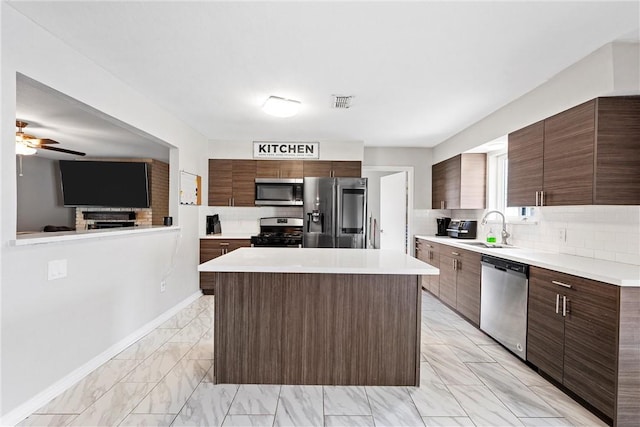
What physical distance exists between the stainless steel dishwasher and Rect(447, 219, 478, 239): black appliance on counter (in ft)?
4.74

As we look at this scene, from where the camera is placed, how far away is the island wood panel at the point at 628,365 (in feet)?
5.93

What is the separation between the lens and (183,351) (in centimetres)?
289

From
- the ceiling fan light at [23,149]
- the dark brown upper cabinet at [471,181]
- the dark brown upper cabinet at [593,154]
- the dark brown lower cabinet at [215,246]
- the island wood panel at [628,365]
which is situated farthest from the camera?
the dark brown lower cabinet at [215,246]

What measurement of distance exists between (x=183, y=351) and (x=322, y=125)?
9.89 feet

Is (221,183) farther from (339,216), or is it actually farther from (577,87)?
(577,87)

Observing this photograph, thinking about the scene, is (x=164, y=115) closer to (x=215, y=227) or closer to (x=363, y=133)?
(x=215, y=227)

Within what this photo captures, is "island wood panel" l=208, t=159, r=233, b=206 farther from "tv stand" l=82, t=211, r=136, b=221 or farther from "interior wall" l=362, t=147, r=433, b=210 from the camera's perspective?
"tv stand" l=82, t=211, r=136, b=221

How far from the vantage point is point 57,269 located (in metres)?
2.20

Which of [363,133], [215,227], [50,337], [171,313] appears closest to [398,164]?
[363,133]

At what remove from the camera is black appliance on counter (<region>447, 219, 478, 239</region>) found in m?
4.66

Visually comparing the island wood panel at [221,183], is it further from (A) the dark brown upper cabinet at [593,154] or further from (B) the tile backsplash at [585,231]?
(A) the dark brown upper cabinet at [593,154]

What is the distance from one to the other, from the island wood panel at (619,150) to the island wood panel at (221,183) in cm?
443

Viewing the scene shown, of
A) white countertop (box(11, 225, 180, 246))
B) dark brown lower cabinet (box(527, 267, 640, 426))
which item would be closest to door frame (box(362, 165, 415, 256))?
dark brown lower cabinet (box(527, 267, 640, 426))

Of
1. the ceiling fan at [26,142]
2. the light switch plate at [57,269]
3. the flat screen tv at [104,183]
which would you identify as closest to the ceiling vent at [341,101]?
the light switch plate at [57,269]
